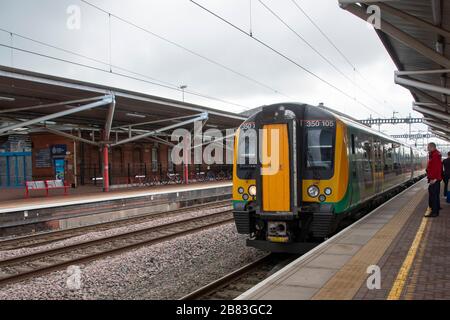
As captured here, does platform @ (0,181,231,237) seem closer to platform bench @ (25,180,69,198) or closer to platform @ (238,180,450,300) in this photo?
platform bench @ (25,180,69,198)

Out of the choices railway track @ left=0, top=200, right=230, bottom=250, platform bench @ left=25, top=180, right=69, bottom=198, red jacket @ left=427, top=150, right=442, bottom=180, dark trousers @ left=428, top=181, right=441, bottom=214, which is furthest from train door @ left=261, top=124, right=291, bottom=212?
platform bench @ left=25, top=180, right=69, bottom=198

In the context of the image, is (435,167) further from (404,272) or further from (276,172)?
(404,272)

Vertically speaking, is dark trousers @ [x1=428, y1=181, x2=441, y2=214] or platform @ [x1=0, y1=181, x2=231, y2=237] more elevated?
dark trousers @ [x1=428, y1=181, x2=441, y2=214]

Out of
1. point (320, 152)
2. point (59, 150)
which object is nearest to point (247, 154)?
point (320, 152)

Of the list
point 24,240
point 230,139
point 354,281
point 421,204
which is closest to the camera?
point 354,281

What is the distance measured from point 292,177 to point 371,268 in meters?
2.43

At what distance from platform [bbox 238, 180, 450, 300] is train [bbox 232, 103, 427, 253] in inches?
25.2

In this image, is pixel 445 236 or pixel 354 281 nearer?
pixel 354 281

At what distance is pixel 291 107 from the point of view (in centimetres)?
827

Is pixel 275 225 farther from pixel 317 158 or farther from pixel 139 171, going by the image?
pixel 139 171

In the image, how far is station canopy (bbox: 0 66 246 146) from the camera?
16062mm

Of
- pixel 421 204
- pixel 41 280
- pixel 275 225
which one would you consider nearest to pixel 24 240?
pixel 41 280
